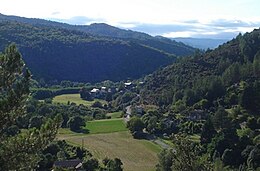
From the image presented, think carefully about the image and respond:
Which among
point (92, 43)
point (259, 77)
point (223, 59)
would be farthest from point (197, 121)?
point (92, 43)

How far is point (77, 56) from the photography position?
12556 cm

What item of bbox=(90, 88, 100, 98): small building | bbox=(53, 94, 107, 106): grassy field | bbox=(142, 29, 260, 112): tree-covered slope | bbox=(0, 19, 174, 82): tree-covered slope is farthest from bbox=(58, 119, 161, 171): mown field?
bbox=(0, 19, 174, 82): tree-covered slope

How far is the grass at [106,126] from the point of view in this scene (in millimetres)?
52247

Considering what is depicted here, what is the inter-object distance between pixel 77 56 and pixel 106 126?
73.0m

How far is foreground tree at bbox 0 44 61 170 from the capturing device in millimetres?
10938

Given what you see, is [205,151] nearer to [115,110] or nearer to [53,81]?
[115,110]

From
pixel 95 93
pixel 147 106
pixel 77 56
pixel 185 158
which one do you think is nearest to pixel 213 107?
pixel 147 106

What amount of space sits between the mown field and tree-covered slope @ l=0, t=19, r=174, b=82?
56677mm

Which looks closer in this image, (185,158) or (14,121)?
(14,121)

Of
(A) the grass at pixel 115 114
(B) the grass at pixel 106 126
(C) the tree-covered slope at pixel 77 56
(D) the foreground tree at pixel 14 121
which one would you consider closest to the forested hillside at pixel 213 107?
(B) the grass at pixel 106 126

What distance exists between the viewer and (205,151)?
39969 mm

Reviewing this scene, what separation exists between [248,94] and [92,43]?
90.0 meters

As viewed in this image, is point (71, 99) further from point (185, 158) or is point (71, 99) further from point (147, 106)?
point (185, 158)

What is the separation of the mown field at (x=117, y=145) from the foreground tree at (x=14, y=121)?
2621cm
